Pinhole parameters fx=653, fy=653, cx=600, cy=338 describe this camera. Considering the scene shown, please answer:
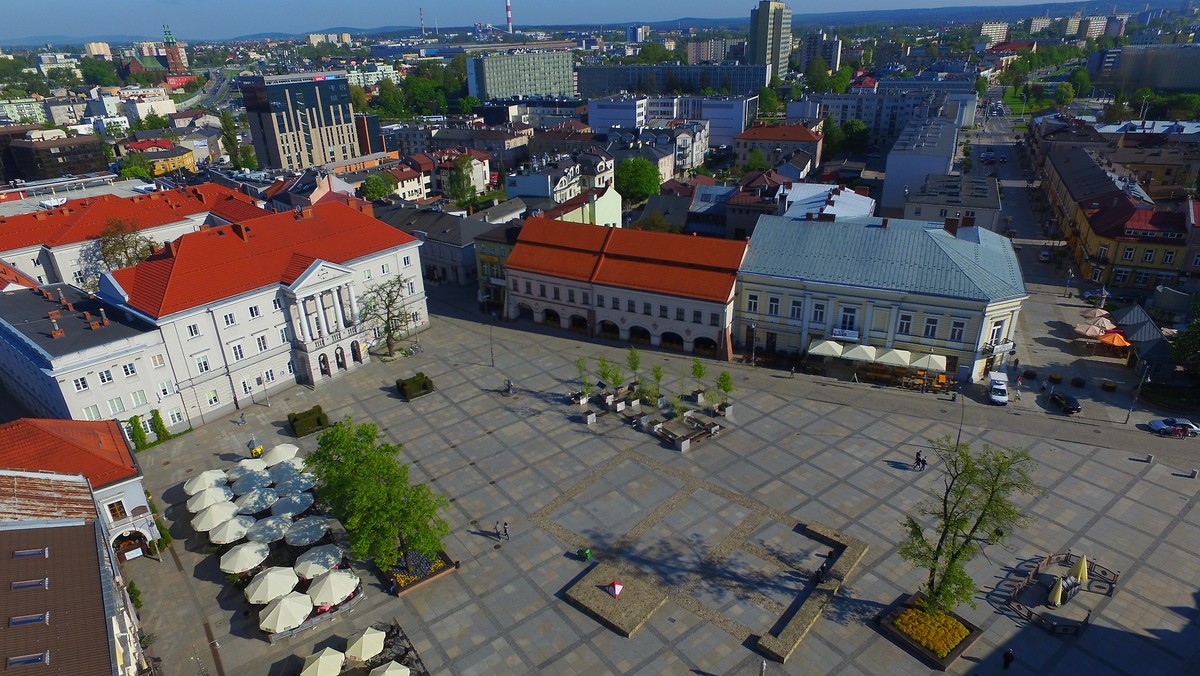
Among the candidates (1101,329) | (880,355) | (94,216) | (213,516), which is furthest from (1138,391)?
(94,216)

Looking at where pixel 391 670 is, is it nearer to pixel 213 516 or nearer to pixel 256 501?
pixel 256 501

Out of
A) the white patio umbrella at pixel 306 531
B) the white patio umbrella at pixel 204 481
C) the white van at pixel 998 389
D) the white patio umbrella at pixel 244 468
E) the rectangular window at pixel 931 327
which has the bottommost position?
the white van at pixel 998 389

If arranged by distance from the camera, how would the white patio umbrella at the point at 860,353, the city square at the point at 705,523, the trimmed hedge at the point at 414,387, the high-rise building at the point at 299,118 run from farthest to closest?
the high-rise building at the point at 299,118 < the trimmed hedge at the point at 414,387 < the white patio umbrella at the point at 860,353 < the city square at the point at 705,523

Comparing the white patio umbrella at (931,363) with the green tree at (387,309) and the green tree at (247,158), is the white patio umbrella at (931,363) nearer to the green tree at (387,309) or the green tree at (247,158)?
the green tree at (387,309)

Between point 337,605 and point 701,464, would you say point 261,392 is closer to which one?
point 337,605

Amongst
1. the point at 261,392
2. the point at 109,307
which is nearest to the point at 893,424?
the point at 261,392

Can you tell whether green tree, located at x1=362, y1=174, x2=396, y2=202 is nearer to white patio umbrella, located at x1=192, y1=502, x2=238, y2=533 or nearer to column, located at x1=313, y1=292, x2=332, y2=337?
column, located at x1=313, y1=292, x2=332, y2=337

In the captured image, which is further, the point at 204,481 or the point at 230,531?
the point at 204,481

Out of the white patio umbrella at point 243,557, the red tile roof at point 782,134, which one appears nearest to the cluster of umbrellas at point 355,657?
the white patio umbrella at point 243,557
